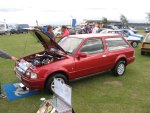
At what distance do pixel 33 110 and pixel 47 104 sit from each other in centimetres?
99

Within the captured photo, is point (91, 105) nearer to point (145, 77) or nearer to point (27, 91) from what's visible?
point (27, 91)

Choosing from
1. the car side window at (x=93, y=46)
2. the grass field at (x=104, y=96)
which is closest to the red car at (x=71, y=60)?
the car side window at (x=93, y=46)

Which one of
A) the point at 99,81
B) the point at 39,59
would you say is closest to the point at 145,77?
the point at 99,81

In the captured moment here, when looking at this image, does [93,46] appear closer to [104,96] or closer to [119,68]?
[119,68]

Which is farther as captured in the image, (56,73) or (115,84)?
(115,84)

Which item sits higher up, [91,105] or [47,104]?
[47,104]

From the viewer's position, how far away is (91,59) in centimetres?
738

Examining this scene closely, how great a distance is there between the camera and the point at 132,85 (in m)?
7.66

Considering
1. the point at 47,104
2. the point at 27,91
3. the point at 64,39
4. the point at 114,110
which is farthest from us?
the point at 64,39

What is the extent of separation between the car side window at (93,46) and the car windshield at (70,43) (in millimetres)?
248

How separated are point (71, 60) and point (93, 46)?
3.71 ft

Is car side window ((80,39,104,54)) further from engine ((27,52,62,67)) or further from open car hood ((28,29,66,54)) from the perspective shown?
engine ((27,52,62,67))

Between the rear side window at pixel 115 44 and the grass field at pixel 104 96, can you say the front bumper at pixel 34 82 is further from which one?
the rear side window at pixel 115 44

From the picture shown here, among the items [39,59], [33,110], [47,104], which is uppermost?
[39,59]
